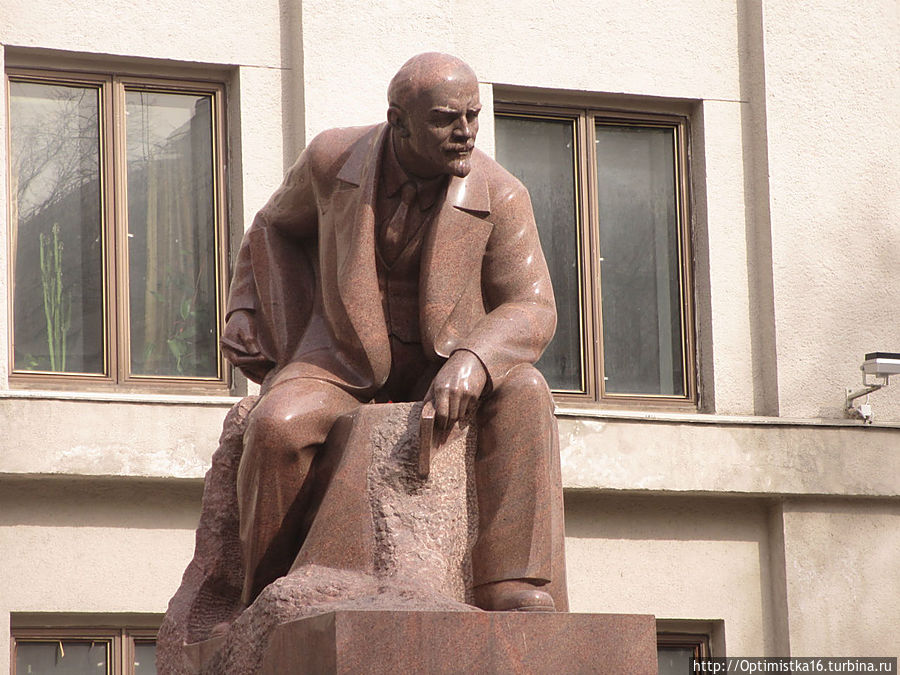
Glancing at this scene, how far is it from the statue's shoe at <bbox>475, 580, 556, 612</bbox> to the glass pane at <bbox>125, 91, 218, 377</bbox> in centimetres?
564

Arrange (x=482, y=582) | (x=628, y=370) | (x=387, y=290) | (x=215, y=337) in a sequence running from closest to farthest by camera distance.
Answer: (x=482, y=582) < (x=387, y=290) < (x=215, y=337) < (x=628, y=370)

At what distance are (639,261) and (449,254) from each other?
6.23 meters

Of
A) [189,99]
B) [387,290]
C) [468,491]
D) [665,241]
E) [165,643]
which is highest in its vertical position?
[189,99]

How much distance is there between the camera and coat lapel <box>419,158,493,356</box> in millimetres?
6543

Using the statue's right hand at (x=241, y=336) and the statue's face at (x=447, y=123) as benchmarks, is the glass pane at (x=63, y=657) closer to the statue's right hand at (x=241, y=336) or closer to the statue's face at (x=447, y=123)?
the statue's right hand at (x=241, y=336)

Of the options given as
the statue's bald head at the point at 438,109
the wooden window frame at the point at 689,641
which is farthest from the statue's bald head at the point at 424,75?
the wooden window frame at the point at 689,641

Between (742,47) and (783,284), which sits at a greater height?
(742,47)

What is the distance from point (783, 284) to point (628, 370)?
1.08 metres

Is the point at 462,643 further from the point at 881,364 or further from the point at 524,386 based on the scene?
the point at 881,364

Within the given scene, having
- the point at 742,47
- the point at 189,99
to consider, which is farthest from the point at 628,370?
the point at 189,99

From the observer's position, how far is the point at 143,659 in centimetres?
1109

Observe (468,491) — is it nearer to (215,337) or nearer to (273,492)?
(273,492)

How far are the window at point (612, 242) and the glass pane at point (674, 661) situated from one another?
1509 millimetres

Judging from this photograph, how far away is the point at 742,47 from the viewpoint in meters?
12.7
